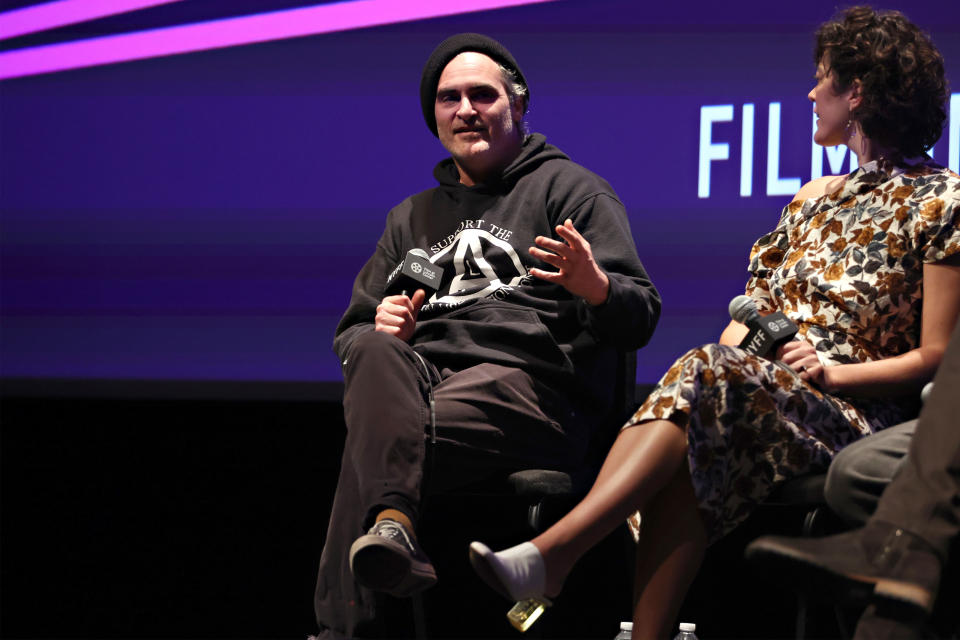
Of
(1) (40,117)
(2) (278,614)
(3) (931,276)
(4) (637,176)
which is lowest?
(2) (278,614)

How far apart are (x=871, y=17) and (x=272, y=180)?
69.0 inches

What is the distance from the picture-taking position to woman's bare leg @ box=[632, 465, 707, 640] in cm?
169

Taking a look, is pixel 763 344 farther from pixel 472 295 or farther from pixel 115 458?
pixel 115 458

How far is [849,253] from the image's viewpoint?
202cm

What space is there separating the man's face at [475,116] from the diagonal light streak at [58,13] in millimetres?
1216

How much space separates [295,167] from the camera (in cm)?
303

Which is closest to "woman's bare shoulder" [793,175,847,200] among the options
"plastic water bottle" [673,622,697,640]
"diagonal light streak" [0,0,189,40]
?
"plastic water bottle" [673,622,697,640]

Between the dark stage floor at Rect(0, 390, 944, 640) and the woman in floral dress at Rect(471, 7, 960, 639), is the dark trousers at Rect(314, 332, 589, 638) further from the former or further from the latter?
the dark stage floor at Rect(0, 390, 944, 640)

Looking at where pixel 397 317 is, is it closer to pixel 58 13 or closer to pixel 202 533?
pixel 202 533

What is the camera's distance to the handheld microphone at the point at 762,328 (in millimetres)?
1819

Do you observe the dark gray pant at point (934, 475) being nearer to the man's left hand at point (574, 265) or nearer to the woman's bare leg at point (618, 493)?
the woman's bare leg at point (618, 493)

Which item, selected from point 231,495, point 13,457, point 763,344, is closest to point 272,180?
point 231,495

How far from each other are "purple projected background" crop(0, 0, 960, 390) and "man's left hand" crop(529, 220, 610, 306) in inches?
34.0

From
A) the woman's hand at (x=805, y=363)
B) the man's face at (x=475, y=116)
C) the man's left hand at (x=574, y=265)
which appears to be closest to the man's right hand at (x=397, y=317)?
the man's left hand at (x=574, y=265)
